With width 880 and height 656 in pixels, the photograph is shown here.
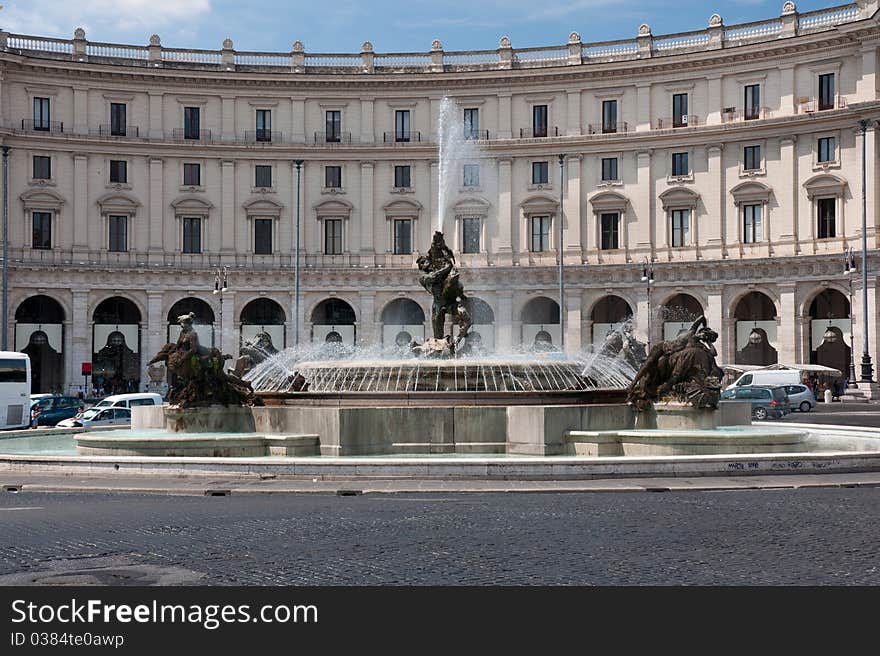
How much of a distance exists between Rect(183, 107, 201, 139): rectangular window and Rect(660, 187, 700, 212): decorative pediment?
28.9 metres

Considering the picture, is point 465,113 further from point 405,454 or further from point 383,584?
point 383,584

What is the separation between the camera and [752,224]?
2643 inches

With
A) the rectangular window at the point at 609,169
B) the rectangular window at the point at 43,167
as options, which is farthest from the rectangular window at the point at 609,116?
the rectangular window at the point at 43,167

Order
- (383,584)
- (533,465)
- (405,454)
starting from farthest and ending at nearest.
Answer: (405,454) < (533,465) < (383,584)

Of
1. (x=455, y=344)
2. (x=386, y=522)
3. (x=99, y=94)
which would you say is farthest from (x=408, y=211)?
(x=386, y=522)

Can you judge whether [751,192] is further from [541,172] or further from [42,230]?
[42,230]

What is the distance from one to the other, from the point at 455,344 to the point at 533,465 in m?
9.70

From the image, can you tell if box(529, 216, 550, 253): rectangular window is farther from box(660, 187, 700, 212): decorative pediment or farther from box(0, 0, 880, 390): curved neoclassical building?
box(660, 187, 700, 212): decorative pediment

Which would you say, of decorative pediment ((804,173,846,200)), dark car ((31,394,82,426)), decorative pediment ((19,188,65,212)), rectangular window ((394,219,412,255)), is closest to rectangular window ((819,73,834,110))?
decorative pediment ((804,173,846,200))

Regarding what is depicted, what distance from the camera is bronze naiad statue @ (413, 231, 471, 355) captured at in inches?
1121

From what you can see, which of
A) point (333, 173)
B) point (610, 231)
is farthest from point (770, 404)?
point (333, 173)

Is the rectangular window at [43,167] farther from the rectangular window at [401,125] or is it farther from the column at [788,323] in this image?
the column at [788,323]

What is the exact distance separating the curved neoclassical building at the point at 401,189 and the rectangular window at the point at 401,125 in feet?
0.68

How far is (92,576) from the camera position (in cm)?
1010
